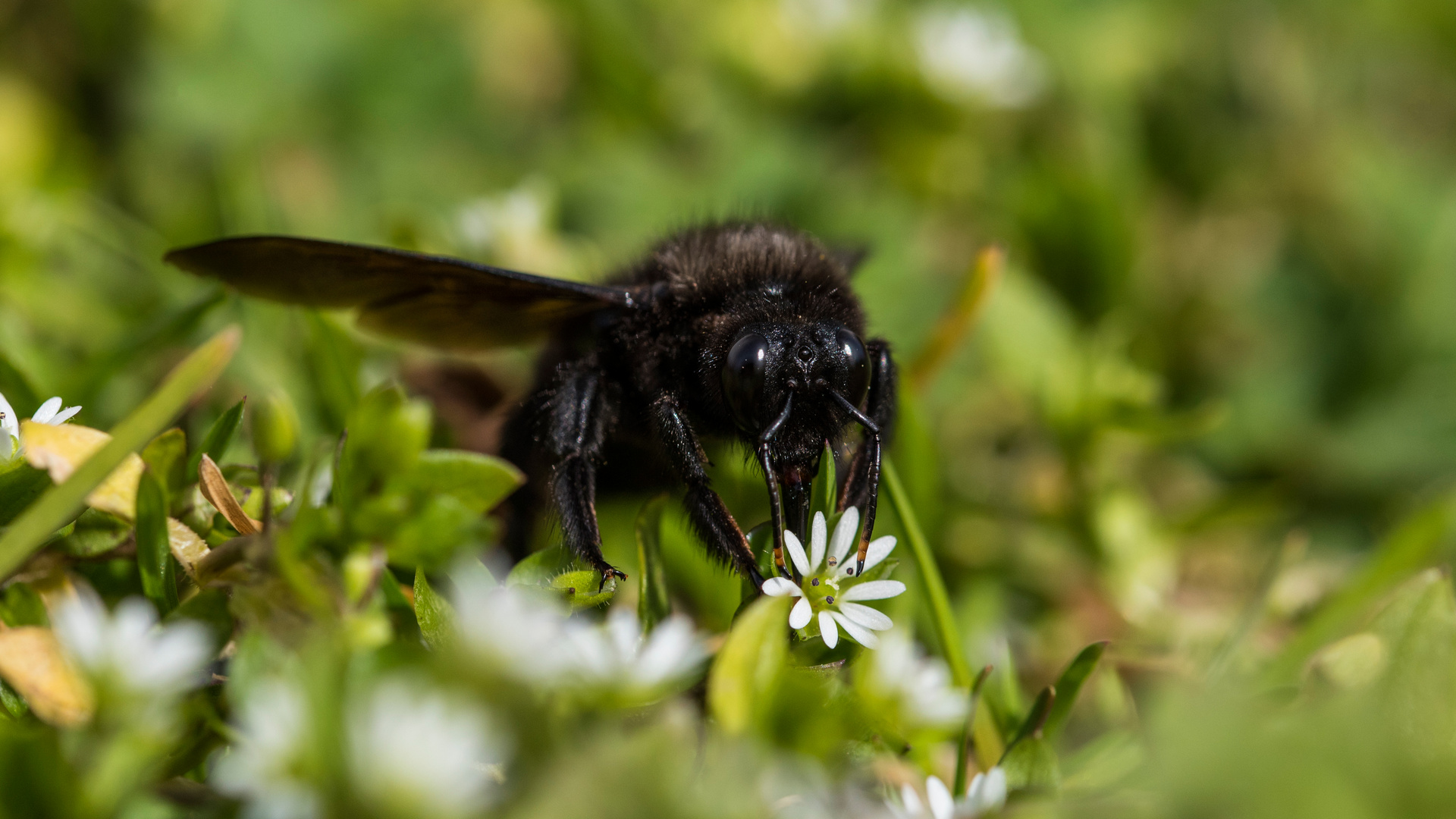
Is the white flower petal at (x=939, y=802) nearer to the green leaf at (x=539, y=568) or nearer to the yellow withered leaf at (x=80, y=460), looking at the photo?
the green leaf at (x=539, y=568)

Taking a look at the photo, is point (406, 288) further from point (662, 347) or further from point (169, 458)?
point (169, 458)

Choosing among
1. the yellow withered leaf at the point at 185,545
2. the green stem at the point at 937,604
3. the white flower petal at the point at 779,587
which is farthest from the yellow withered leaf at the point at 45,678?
the green stem at the point at 937,604

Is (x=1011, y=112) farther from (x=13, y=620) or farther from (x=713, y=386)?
(x=13, y=620)

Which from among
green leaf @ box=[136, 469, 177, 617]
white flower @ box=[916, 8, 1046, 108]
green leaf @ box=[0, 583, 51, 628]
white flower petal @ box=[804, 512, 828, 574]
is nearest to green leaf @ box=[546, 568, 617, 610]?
white flower petal @ box=[804, 512, 828, 574]

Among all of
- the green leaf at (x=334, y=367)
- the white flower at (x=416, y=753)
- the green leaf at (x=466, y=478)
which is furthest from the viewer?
the green leaf at (x=334, y=367)

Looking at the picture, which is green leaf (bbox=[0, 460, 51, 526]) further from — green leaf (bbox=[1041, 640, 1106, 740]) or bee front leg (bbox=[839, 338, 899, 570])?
green leaf (bbox=[1041, 640, 1106, 740])

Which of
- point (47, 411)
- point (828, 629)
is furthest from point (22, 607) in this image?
point (828, 629)
